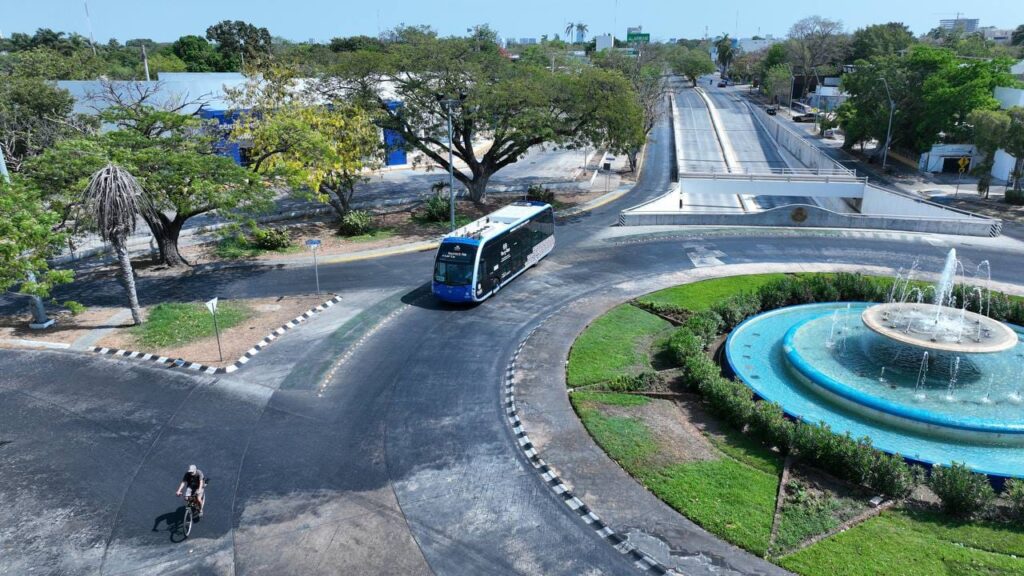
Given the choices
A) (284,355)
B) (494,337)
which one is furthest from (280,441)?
(494,337)

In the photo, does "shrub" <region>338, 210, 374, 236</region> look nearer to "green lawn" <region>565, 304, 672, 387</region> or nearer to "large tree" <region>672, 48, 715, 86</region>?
"green lawn" <region>565, 304, 672, 387</region>

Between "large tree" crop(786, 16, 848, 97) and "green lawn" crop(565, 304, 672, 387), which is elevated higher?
"large tree" crop(786, 16, 848, 97)

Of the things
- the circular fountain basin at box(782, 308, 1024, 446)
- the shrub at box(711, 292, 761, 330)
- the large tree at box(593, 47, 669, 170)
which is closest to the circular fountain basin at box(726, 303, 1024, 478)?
the circular fountain basin at box(782, 308, 1024, 446)

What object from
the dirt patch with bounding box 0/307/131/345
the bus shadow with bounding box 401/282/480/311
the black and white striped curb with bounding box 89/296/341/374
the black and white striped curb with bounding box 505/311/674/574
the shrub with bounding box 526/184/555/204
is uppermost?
the shrub with bounding box 526/184/555/204

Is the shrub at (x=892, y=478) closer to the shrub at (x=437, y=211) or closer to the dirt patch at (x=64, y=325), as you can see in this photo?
the dirt patch at (x=64, y=325)

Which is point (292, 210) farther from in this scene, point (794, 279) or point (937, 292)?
point (937, 292)

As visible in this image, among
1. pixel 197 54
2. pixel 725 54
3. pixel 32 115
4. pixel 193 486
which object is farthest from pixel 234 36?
pixel 725 54

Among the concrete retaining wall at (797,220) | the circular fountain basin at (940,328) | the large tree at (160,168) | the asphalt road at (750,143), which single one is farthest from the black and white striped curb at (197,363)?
the asphalt road at (750,143)
